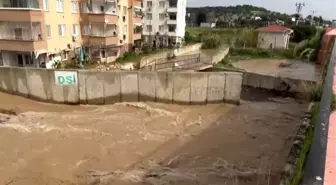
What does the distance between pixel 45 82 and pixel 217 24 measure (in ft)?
233

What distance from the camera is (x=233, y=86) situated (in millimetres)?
16391

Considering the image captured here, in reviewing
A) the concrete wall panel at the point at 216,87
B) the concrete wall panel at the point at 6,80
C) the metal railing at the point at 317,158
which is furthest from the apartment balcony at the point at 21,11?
the metal railing at the point at 317,158

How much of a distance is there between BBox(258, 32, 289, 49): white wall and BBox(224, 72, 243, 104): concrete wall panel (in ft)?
112

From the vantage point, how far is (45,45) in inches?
789

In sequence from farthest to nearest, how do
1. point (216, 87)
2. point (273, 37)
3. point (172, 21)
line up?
point (273, 37) → point (172, 21) → point (216, 87)

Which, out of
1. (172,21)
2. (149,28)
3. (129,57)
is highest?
(172,21)

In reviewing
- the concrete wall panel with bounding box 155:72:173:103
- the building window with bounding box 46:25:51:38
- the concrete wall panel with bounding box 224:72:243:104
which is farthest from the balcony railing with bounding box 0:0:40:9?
the concrete wall panel with bounding box 224:72:243:104

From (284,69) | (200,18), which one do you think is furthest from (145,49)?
(200,18)

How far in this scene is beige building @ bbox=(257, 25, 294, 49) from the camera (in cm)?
4647

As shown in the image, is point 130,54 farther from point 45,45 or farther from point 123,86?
point 123,86

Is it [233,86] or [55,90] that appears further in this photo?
[233,86]

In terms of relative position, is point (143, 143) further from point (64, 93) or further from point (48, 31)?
point (48, 31)

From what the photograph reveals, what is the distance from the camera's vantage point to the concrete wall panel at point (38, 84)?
16.0m

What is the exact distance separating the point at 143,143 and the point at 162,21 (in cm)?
3610
